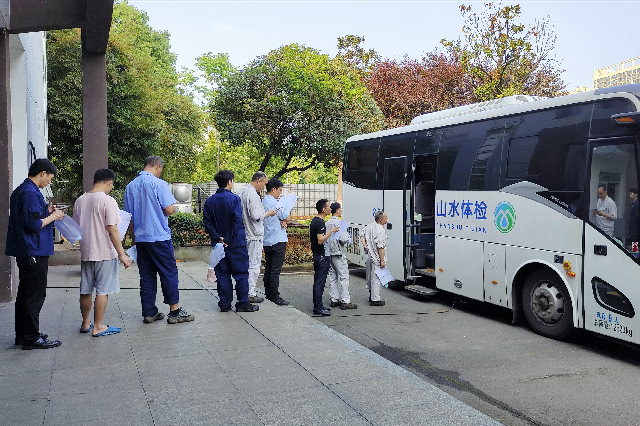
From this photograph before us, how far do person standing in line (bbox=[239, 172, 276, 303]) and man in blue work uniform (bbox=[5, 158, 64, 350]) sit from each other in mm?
3090

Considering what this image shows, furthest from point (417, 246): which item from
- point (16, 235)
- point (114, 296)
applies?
point (16, 235)

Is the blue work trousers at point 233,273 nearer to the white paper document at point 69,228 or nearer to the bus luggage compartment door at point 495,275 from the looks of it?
the white paper document at point 69,228

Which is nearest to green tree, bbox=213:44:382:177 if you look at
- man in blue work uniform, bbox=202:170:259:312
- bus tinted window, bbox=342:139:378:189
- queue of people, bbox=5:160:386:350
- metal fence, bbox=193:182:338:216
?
bus tinted window, bbox=342:139:378:189

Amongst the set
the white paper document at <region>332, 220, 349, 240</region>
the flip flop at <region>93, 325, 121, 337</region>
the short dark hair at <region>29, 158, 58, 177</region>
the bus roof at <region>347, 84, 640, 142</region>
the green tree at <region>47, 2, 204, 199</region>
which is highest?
the green tree at <region>47, 2, 204, 199</region>

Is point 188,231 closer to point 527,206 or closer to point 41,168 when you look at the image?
point 41,168

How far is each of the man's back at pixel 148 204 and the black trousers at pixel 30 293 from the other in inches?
49.2

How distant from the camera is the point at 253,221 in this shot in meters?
8.59

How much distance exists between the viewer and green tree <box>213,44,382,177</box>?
1945cm

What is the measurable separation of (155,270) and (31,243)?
163 centimetres

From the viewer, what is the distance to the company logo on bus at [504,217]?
8484mm

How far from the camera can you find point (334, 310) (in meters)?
9.62

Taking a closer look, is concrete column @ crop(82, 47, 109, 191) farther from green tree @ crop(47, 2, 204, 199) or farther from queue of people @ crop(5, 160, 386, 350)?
green tree @ crop(47, 2, 204, 199)

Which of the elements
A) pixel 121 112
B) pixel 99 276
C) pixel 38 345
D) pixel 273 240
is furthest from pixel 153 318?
pixel 121 112

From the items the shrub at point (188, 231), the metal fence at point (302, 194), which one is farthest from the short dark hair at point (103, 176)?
the metal fence at point (302, 194)
